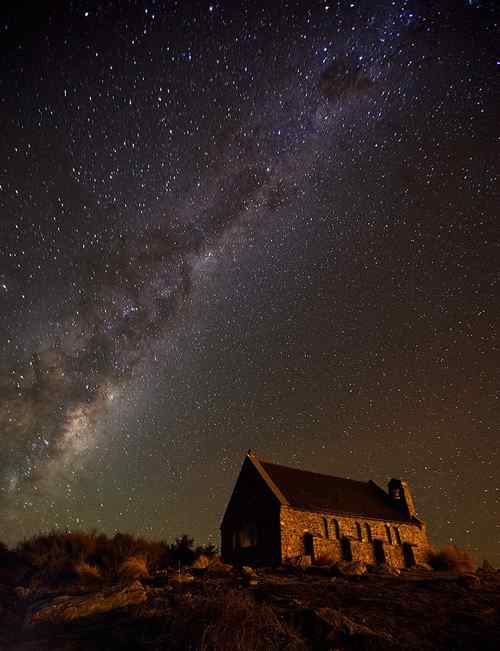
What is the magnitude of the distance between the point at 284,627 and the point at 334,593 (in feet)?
20.3

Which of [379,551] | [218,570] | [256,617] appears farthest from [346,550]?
[256,617]

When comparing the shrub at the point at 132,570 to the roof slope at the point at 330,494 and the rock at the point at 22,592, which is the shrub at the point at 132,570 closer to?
the rock at the point at 22,592

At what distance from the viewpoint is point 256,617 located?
800 cm

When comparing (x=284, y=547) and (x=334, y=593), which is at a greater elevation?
(x=284, y=547)

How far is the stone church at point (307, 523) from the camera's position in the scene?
2598 centimetres

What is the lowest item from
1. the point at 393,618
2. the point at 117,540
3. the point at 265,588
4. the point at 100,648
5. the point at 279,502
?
the point at 100,648

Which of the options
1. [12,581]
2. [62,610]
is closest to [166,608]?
[62,610]

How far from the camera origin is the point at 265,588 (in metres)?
14.3

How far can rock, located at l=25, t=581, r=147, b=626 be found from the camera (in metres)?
10.9

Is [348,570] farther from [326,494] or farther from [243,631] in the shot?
[243,631]

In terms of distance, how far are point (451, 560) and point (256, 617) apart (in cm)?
3038

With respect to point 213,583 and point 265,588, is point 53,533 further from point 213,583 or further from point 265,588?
point 265,588

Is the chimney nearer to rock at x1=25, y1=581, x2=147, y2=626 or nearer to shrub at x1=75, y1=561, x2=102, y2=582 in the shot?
shrub at x1=75, y1=561, x2=102, y2=582

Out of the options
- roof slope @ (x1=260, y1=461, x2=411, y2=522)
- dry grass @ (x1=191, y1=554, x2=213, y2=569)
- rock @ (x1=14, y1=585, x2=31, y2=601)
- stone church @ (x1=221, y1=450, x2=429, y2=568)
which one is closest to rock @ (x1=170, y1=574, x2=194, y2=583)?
dry grass @ (x1=191, y1=554, x2=213, y2=569)
